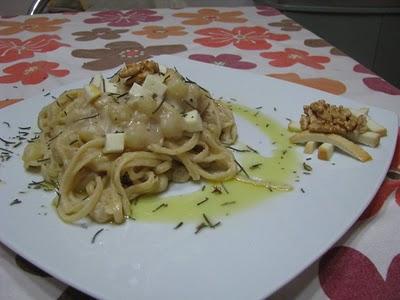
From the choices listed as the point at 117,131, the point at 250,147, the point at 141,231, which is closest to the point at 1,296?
the point at 141,231

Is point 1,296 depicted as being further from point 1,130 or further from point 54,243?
point 1,130

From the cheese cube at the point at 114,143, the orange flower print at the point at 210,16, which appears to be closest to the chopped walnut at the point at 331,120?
the cheese cube at the point at 114,143

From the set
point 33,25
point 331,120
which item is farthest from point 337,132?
point 33,25

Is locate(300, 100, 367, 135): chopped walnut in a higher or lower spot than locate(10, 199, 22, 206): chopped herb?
lower

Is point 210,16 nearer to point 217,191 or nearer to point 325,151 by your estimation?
point 325,151

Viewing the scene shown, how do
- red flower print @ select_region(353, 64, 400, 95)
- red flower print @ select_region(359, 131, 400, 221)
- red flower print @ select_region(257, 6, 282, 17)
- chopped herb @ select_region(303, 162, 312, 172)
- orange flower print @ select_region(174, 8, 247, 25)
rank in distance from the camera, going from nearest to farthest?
1. red flower print @ select_region(359, 131, 400, 221)
2. chopped herb @ select_region(303, 162, 312, 172)
3. red flower print @ select_region(353, 64, 400, 95)
4. orange flower print @ select_region(174, 8, 247, 25)
5. red flower print @ select_region(257, 6, 282, 17)

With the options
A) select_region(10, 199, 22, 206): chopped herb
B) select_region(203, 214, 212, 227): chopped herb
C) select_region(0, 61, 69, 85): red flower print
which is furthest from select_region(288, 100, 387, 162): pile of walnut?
select_region(0, 61, 69, 85): red flower print

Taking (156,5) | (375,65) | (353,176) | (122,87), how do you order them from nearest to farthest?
(353,176) → (122,87) → (375,65) → (156,5)

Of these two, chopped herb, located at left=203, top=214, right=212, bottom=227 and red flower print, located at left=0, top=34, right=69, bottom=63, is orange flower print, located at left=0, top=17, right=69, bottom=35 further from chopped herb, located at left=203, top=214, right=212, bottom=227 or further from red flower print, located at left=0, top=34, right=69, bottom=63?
chopped herb, located at left=203, top=214, right=212, bottom=227
